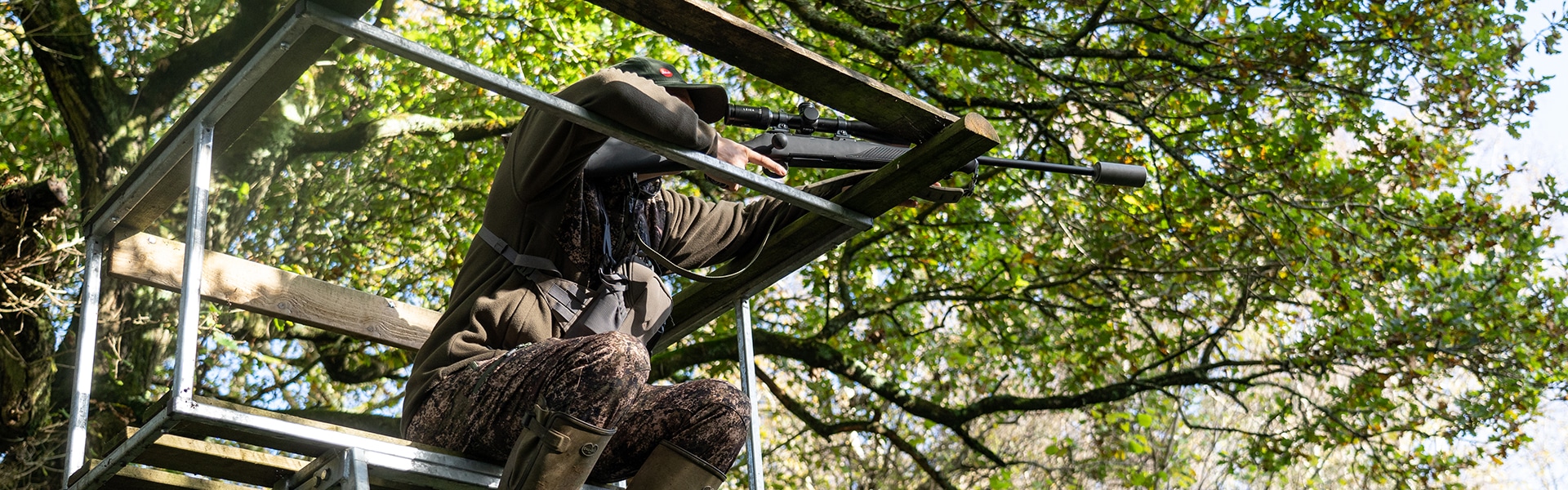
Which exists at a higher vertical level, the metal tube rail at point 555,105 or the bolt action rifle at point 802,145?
the bolt action rifle at point 802,145

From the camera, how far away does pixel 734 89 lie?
9266 mm

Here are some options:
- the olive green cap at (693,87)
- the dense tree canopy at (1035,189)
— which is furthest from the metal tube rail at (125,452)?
the dense tree canopy at (1035,189)

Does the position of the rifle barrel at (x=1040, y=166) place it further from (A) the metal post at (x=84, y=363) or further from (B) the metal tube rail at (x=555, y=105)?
(A) the metal post at (x=84, y=363)

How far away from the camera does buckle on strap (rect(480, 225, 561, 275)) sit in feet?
10.2

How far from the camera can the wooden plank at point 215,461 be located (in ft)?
8.92

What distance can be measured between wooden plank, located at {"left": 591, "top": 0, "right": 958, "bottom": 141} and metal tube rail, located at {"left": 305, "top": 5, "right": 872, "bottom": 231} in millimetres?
224

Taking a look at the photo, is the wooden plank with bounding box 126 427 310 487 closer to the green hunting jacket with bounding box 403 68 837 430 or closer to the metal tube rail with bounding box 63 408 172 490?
the metal tube rail with bounding box 63 408 172 490

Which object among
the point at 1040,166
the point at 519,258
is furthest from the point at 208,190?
the point at 1040,166

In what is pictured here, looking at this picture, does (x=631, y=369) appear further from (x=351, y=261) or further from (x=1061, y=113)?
(x=351, y=261)

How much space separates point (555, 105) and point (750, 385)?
1346 millimetres

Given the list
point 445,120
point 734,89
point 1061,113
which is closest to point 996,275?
point 1061,113

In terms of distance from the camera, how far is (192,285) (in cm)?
246

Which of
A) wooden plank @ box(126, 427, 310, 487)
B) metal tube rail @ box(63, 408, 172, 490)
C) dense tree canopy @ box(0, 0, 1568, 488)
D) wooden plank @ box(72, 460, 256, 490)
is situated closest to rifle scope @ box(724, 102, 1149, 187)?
wooden plank @ box(126, 427, 310, 487)

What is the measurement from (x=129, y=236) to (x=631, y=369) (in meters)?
1.84
